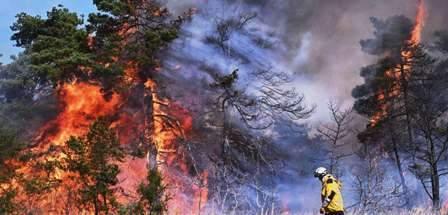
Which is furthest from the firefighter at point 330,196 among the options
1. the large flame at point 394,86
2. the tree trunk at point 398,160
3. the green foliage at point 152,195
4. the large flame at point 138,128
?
the large flame at point 394,86

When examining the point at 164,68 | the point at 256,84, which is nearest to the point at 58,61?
the point at 164,68

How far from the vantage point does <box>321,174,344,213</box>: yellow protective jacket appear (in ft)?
48.9

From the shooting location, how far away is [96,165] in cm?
1562

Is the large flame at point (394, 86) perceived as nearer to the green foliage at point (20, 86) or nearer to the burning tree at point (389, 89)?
the burning tree at point (389, 89)

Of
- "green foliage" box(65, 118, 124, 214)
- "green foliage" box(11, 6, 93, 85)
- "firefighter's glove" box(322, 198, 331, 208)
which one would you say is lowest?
"firefighter's glove" box(322, 198, 331, 208)

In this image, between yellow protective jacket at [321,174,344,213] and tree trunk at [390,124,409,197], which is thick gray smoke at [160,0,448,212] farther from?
yellow protective jacket at [321,174,344,213]

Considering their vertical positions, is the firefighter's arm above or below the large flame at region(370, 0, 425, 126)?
below

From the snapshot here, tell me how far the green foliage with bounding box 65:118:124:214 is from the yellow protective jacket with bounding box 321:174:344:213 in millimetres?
5383

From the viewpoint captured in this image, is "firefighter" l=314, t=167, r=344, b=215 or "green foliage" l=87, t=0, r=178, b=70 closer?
"firefighter" l=314, t=167, r=344, b=215

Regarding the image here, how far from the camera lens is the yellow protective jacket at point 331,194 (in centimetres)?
1491

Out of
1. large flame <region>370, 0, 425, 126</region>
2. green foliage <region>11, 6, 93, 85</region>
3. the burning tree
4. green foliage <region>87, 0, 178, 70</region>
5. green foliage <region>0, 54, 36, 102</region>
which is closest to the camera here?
green foliage <region>11, 6, 93, 85</region>

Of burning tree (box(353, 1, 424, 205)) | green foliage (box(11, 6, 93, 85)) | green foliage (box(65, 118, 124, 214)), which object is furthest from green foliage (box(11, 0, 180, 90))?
burning tree (box(353, 1, 424, 205))

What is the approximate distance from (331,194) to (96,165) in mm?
6172

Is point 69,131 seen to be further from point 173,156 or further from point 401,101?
point 401,101
